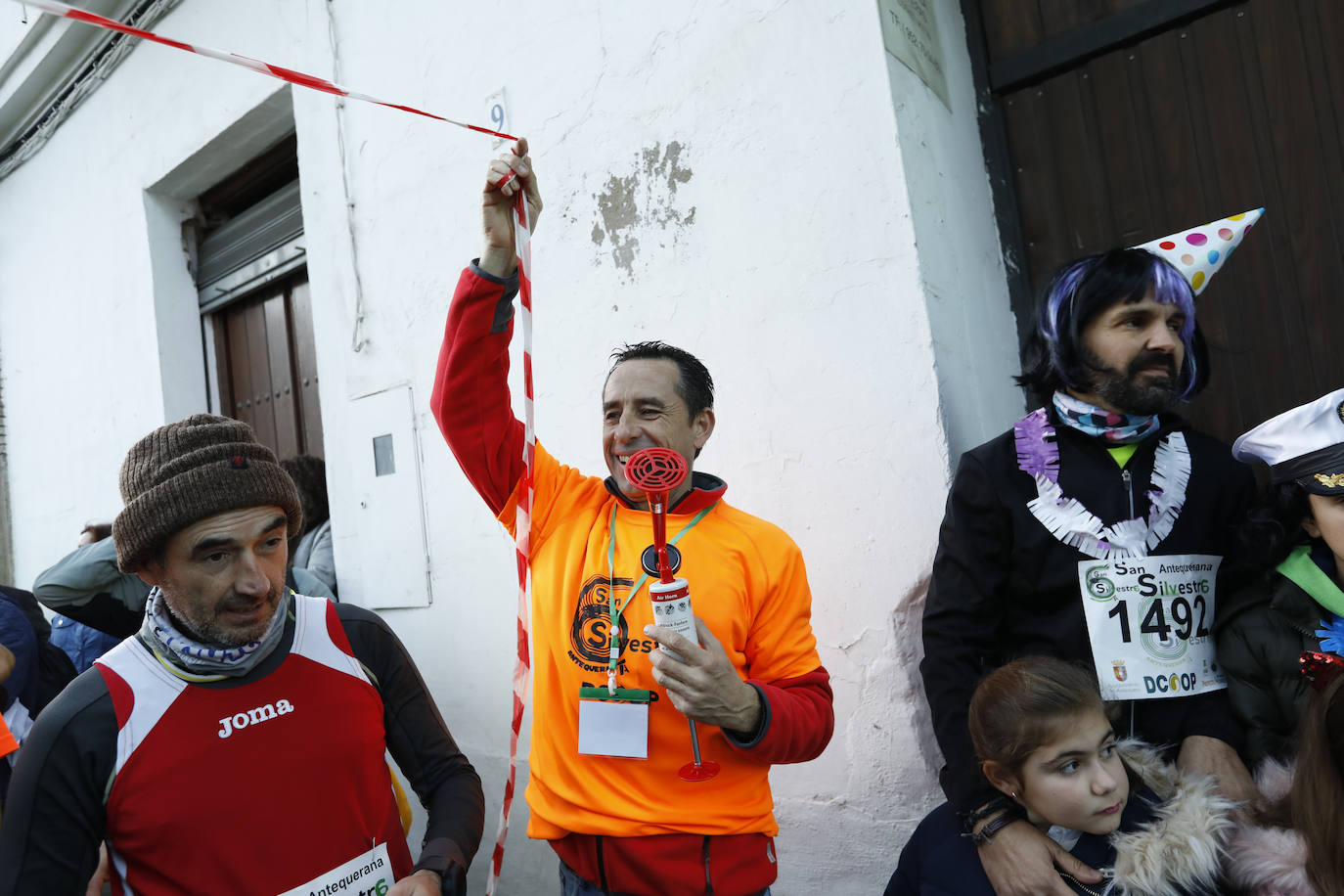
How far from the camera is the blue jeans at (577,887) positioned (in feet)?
5.65

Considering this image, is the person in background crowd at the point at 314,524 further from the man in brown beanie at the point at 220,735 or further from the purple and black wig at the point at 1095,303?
the purple and black wig at the point at 1095,303

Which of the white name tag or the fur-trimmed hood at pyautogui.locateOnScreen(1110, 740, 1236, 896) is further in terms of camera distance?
the white name tag

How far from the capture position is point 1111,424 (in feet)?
6.20

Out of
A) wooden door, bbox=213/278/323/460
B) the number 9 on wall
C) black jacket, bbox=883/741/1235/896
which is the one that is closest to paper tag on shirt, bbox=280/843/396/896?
black jacket, bbox=883/741/1235/896

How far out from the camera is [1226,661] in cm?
178

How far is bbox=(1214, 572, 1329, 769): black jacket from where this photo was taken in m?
1.68

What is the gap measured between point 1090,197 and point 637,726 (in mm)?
2040

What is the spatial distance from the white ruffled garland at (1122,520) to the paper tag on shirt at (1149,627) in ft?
0.11

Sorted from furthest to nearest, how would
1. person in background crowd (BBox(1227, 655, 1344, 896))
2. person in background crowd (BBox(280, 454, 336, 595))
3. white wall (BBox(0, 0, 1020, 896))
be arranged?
person in background crowd (BBox(280, 454, 336, 595)) → white wall (BBox(0, 0, 1020, 896)) → person in background crowd (BBox(1227, 655, 1344, 896))

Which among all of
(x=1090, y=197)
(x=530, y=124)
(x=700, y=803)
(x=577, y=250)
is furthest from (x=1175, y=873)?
(x=530, y=124)

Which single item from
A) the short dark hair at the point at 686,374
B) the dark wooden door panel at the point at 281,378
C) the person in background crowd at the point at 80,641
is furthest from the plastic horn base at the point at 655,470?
the dark wooden door panel at the point at 281,378

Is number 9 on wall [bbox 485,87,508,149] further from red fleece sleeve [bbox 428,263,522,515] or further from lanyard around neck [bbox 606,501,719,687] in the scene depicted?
lanyard around neck [bbox 606,501,719,687]

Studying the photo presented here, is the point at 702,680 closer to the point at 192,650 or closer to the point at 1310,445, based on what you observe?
the point at 192,650

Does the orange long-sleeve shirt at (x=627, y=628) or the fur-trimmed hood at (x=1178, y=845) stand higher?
the orange long-sleeve shirt at (x=627, y=628)
